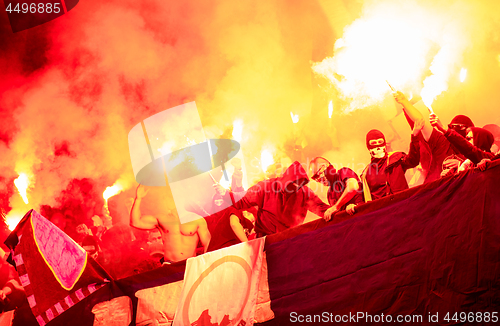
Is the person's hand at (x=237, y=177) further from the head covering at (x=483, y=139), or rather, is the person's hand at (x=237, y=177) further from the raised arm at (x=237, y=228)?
the head covering at (x=483, y=139)

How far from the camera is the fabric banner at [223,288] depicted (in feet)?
11.2

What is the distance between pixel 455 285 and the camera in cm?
260

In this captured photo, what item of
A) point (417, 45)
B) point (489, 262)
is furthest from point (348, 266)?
point (417, 45)

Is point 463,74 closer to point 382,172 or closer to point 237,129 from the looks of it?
point 382,172

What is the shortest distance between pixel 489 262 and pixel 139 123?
21.6ft

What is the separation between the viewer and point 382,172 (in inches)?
174

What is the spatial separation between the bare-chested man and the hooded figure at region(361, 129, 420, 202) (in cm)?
245

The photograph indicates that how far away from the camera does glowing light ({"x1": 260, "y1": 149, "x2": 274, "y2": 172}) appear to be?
20.3 feet

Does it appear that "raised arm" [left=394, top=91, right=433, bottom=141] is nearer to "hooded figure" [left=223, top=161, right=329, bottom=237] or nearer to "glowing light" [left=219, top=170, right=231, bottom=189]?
"hooded figure" [left=223, top=161, right=329, bottom=237]

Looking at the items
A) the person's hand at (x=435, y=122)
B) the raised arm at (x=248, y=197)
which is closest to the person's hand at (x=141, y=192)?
the raised arm at (x=248, y=197)

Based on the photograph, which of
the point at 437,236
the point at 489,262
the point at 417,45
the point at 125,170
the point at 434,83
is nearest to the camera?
the point at 489,262

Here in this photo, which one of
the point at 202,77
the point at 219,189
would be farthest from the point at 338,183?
the point at 202,77

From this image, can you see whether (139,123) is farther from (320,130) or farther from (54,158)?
(320,130)

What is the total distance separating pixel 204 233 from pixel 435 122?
3454 millimetres
